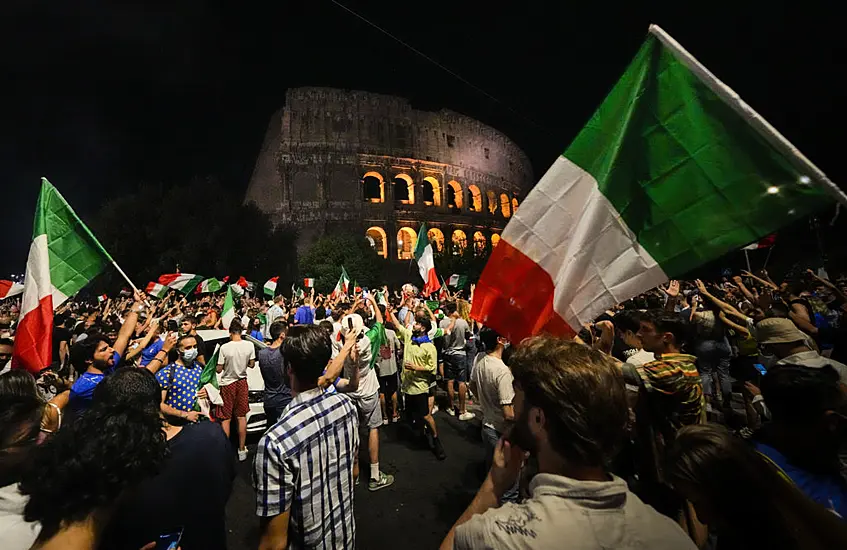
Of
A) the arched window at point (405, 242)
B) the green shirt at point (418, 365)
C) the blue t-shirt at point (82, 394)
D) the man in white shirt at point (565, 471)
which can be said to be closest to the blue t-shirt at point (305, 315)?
the green shirt at point (418, 365)

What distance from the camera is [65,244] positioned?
156 inches

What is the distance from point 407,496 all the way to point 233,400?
3.01m

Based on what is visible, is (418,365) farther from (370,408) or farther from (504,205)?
(504,205)

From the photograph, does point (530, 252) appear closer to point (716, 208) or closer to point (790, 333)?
point (716, 208)

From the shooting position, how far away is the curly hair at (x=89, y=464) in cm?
Answer: 146

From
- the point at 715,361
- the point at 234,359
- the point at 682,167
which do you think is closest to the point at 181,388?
the point at 234,359

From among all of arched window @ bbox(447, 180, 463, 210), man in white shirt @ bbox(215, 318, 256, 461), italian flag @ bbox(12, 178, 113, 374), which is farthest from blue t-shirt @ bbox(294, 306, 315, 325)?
arched window @ bbox(447, 180, 463, 210)

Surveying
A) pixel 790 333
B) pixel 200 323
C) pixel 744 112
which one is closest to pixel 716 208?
pixel 744 112

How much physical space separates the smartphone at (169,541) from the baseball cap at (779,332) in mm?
4848

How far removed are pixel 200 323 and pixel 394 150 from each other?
141ft

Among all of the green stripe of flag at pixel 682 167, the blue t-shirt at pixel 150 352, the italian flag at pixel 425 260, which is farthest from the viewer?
the italian flag at pixel 425 260

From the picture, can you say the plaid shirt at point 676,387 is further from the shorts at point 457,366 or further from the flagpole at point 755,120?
the shorts at point 457,366

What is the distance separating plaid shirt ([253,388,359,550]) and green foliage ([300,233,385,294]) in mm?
33424

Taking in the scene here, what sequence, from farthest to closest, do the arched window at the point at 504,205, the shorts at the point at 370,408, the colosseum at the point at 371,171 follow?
the arched window at the point at 504,205 < the colosseum at the point at 371,171 < the shorts at the point at 370,408
